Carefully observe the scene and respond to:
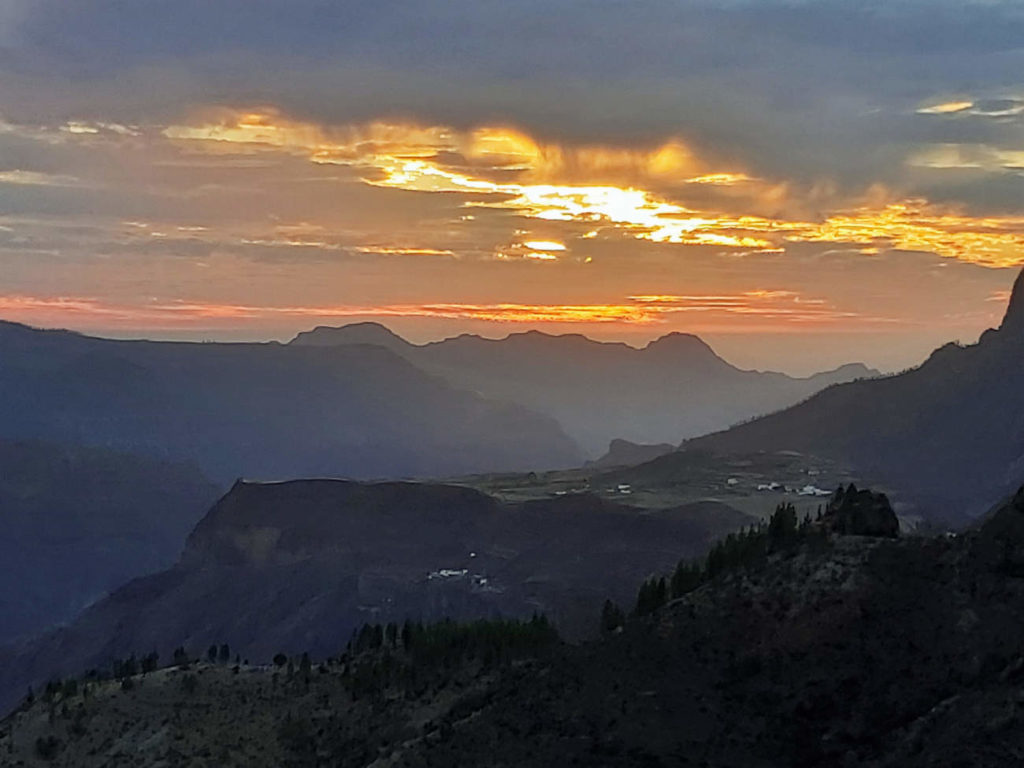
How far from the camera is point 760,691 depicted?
52.5 meters

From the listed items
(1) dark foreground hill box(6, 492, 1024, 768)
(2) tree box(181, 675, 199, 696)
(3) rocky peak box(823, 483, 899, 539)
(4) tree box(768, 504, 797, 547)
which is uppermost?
(3) rocky peak box(823, 483, 899, 539)

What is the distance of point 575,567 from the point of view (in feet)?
639

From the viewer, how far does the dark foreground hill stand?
4744 centimetres

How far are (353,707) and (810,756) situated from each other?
33393mm

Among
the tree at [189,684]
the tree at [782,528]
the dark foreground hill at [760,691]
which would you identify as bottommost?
the tree at [189,684]

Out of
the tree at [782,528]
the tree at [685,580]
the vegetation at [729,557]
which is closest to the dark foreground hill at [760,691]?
the vegetation at [729,557]

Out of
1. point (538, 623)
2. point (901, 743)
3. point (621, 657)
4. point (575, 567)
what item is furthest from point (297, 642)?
point (901, 743)

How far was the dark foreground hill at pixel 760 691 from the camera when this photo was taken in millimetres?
47438

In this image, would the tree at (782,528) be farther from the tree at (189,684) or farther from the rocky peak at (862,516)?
the tree at (189,684)

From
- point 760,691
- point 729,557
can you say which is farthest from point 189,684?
point 760,691

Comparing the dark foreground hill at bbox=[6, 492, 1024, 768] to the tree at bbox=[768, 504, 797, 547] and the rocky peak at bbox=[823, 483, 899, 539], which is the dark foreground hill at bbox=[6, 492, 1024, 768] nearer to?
the rocky peak at bbox=[823, 483, 899, 539]

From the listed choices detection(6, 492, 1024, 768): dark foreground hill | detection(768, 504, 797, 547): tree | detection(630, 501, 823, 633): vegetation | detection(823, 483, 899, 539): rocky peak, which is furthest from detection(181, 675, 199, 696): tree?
detection(823, 483, 899, 539): rocky peak

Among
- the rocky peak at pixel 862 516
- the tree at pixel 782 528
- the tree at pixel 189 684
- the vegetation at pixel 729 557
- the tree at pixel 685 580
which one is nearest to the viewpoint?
the rocky peak at pixel 862 516

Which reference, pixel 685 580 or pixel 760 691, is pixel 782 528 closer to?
pixel 685 580
